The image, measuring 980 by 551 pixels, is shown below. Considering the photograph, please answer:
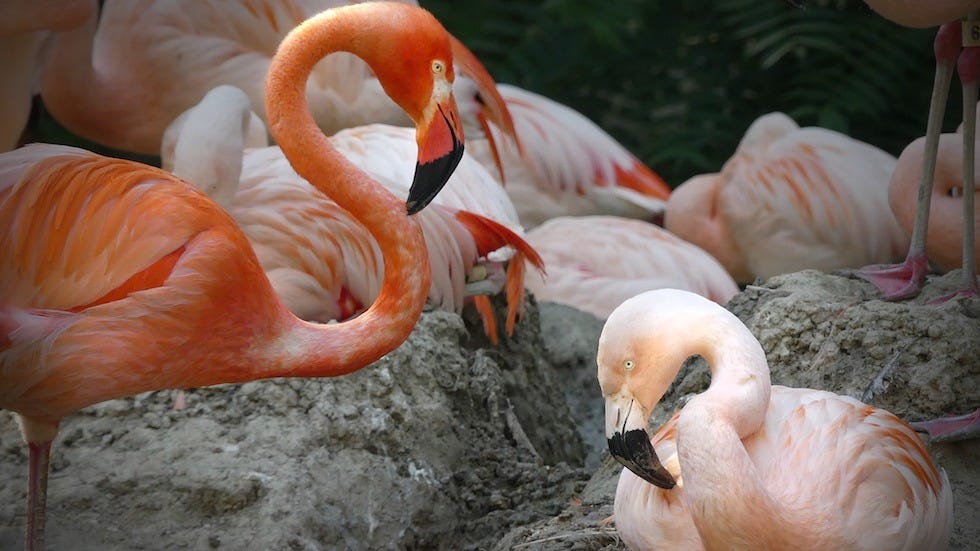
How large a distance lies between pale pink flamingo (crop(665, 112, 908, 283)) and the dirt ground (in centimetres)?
131

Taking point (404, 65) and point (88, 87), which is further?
point (88, 87)

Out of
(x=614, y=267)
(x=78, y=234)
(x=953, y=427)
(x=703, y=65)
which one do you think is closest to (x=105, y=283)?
(x=78, y=234)

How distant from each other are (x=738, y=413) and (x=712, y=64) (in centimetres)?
388

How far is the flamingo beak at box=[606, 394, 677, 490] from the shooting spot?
220 centimetres

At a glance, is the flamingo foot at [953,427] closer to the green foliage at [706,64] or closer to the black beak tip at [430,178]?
the black beak tip at [430,178]

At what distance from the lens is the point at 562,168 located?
5145 mm

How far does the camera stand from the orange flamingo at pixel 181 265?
2.34 metres

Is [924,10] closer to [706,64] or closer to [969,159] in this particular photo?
[969,159]

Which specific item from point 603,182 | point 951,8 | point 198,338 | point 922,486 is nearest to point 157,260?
point 198,338

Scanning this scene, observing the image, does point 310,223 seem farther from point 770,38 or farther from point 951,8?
point 770,38

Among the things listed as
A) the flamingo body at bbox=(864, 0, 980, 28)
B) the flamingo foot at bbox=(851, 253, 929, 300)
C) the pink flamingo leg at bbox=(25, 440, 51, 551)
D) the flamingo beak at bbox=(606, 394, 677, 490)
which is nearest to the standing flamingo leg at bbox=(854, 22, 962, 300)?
the flamingo foot at bbox=(851, 253, 929, 300)

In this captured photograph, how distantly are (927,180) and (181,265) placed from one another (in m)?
1.69

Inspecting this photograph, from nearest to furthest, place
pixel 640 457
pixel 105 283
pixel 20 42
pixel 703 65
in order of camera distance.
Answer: pixel 640 457 → pixel 105 283 → pixel 20 42 → pixel 703 65

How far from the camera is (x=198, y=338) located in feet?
8.04
